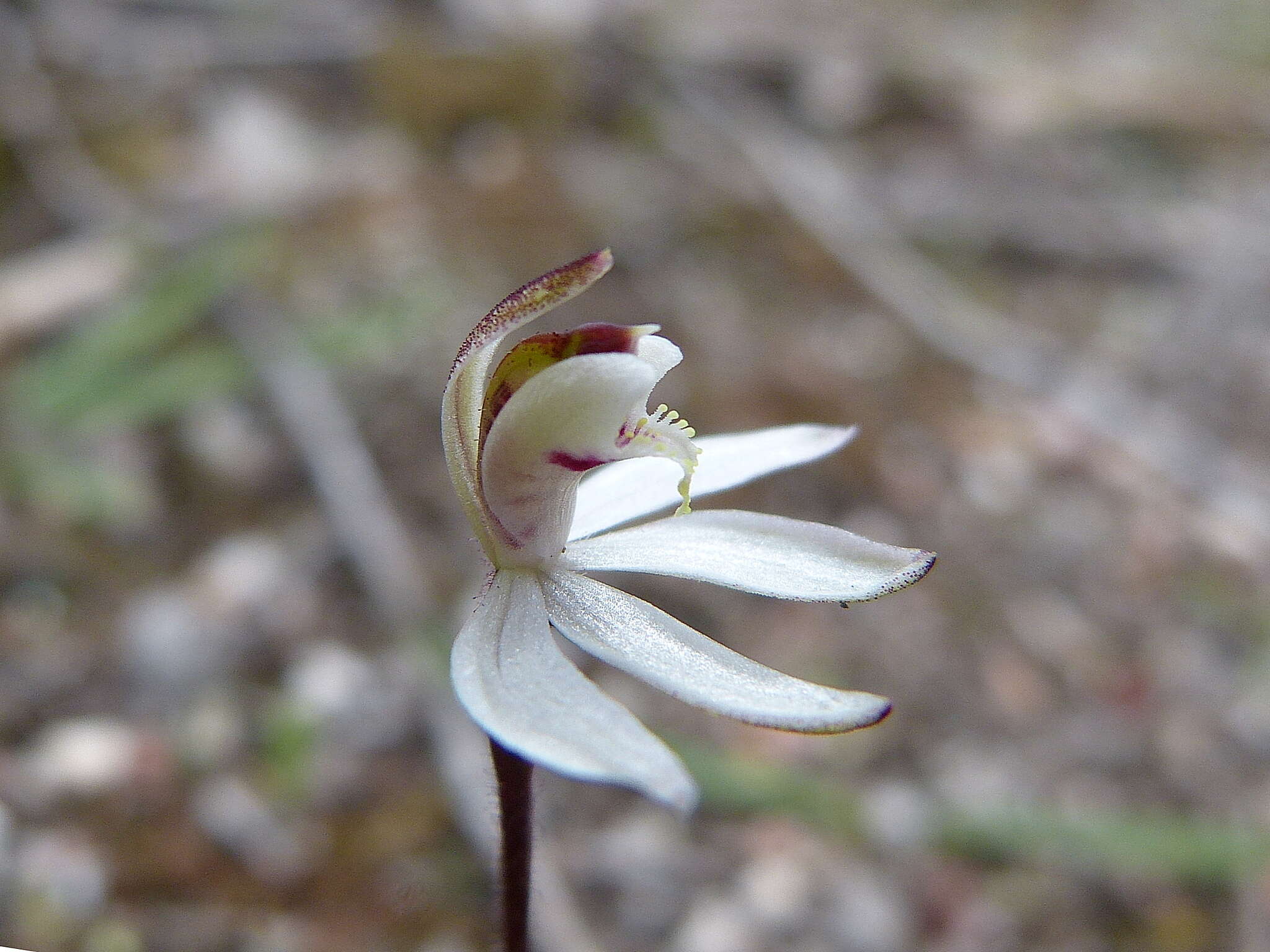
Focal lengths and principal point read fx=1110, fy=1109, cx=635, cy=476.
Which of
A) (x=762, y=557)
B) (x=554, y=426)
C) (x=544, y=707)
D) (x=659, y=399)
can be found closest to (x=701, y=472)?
(x=762, y=557)

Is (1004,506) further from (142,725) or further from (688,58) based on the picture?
(688,58)

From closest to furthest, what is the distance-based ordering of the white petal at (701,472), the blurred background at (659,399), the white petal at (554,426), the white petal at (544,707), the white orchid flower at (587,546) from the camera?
the white petal at (544,707) < the white orchid flower at (587,546) < the white petal at (554,426) < the white petal at (701,472) < the blurred background at (659,399)

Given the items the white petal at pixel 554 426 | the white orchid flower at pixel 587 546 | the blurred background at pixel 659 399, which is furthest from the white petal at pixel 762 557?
the blurred background at pixel 659 399

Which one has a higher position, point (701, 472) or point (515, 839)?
point (701, 472)

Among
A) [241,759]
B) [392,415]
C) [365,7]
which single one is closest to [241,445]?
[392,415]

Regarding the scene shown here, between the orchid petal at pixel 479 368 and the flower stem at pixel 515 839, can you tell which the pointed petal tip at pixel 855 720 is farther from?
the orchid petal at pixel 479 368

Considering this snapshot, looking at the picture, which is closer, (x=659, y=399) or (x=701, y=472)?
(x=701, y=472)

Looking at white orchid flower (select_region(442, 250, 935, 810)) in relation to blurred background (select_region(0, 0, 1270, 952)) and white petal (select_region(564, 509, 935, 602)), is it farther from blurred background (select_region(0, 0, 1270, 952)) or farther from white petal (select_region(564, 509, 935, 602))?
blurred background (select_region(0, 0, 1270, 952))

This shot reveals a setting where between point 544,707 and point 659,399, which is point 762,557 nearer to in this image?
point 544,707
